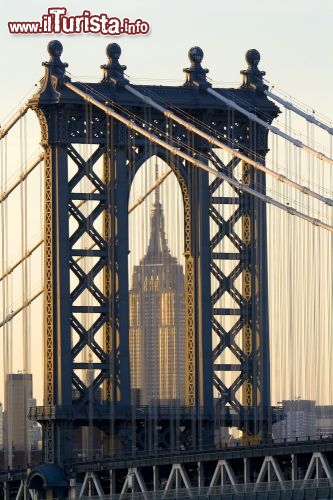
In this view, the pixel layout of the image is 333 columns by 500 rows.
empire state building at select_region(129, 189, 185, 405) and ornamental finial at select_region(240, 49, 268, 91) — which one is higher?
ornamental finial at select_region(240, 49, 268, 91)

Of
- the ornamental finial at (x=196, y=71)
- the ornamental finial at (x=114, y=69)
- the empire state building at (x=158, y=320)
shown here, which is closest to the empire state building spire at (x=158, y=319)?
the empire state building at (x=158, y=320)

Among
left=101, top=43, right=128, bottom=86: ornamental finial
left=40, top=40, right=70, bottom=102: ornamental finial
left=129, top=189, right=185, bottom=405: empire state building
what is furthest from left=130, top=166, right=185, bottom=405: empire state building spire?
left=40, top=40, right=70, bottom=102: ornamental finial

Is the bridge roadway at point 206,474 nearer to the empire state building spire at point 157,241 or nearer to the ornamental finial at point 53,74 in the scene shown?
the empire state building spire at point 157,241

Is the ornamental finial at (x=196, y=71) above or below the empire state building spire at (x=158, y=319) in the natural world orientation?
above

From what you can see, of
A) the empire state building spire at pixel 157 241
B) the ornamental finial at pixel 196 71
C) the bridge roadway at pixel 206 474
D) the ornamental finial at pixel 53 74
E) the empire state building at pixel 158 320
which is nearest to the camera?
the bridge roadway at pixel 206 474

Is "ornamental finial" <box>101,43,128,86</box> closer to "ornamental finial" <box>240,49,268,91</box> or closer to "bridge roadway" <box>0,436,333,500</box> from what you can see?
"ornamental finial" <box>240,49,268,91</box>

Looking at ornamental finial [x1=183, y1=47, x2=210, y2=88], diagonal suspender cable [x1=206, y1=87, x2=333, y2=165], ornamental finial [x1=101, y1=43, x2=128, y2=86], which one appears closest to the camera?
diagonal suspender cable [x1=206, y1=87, x2=333, y2=165]

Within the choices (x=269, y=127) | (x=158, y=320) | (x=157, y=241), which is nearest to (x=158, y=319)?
(x=158, y=320)

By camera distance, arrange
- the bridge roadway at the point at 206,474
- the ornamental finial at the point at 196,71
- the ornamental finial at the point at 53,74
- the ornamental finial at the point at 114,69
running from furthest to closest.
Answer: the ornamental finial at the point at 196,71, the ornamental finial at the point at 114,69, the ornamental finial at the point at 53,74, the bridge roadway at the point at 206,474
